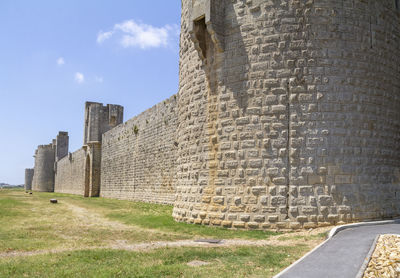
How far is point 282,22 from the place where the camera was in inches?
341

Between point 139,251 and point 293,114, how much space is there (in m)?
4.53

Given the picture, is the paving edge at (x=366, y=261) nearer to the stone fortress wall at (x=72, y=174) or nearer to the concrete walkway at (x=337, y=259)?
the concrete walkway at (x=337, y=259)

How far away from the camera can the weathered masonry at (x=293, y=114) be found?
829 cm

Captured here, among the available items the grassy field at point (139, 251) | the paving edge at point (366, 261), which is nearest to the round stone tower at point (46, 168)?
the grassy field at point (139, 251)

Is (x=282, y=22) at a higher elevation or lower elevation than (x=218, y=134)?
higher

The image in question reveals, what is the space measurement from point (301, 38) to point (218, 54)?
2.07 metres

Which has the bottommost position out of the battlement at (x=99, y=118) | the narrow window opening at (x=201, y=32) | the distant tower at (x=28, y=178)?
the distant tower at (x=28, y=178)

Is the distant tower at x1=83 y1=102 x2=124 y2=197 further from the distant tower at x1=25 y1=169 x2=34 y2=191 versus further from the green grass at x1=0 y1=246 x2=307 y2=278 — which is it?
the distant tower at x1=25 y1=169 x2=34 y2=191

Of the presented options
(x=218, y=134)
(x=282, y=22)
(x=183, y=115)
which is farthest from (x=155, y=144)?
(x=282, y=22)

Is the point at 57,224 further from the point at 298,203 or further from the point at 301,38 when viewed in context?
the point at 301,38

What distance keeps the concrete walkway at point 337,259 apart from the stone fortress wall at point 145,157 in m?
11.3

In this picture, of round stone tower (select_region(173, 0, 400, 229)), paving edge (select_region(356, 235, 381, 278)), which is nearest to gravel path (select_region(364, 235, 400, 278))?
paving edge (select_region(356, 235, 381, 278))

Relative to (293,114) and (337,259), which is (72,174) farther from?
(337,259)

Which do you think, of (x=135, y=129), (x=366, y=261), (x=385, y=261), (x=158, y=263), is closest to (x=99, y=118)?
(x=135, y=129)
